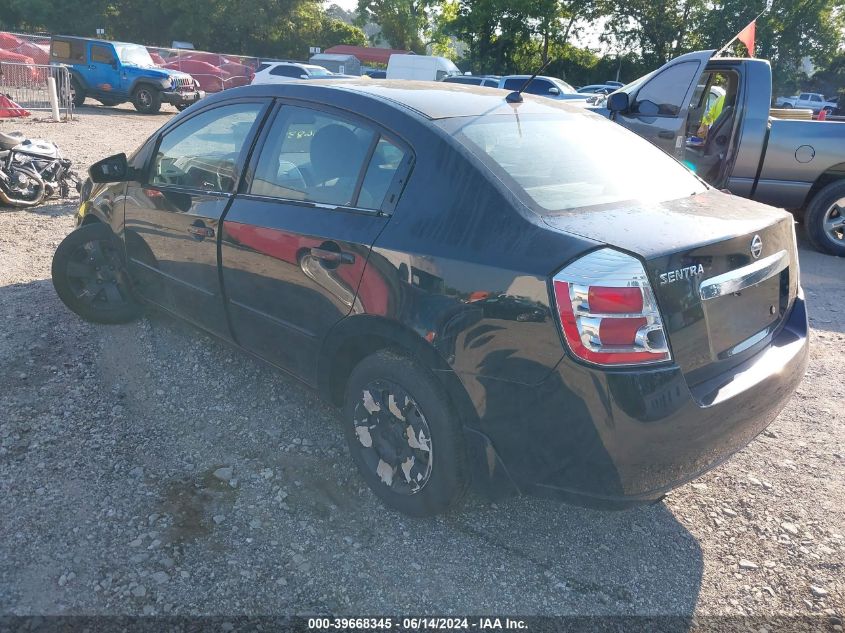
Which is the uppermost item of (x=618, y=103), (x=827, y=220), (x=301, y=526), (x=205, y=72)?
(x=618, y=103)

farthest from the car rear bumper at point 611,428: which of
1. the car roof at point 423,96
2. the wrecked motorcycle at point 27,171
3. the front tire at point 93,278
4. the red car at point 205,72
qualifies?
the red car at point 205,72

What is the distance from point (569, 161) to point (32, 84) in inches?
677

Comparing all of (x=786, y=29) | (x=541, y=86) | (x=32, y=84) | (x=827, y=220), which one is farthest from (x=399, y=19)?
(x=827, y=220)

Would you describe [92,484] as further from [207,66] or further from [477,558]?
[207,66]

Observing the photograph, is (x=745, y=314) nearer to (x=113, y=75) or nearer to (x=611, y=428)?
(x=611, y=428)

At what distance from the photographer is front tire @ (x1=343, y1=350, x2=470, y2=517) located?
104 inches

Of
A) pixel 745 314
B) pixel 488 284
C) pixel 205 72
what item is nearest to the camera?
pixel 488 284

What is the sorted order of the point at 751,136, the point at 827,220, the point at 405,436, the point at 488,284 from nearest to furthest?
the point at 488,284, the point at 405,436, the point at 751,136, the point at 827,220

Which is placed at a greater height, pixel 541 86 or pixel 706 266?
pixel 541 86

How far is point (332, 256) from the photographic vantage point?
9.52 ft

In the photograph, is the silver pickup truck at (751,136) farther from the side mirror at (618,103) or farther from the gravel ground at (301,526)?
the gravel ground at (301,526)

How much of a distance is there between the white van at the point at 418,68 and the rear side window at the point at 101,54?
10641 millimetres

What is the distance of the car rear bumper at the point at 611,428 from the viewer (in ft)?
7.34

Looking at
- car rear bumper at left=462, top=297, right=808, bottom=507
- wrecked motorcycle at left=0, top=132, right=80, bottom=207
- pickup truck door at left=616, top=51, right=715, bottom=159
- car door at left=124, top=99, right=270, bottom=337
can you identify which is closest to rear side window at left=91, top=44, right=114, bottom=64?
wrecked motorcycle at left=0, top=132, right=80, bottom=207
